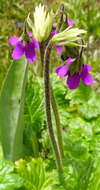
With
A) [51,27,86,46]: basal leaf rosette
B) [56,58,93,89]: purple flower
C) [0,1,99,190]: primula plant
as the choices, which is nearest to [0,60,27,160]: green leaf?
[0,1,99,190]: primula plant

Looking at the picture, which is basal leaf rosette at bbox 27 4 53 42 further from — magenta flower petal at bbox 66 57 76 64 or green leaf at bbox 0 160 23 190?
green leaf at bbox 0 160 23 190

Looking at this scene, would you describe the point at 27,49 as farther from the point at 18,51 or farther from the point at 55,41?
the point at 55,41

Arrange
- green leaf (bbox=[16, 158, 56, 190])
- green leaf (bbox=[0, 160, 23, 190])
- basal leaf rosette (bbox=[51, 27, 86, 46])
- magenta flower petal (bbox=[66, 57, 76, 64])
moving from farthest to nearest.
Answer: green leaf (bbox=[16, 158, 56, 190]), green leaf (bbox=[0, 160, 23, 190]), magenta flower petal (bbox=[66, 57, 76, 64]), basal leaf rosette (bbox=[51, 27, 86, 46])

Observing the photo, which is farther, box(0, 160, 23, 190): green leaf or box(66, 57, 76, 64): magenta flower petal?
box(0, 160, 23, 190): green leaf

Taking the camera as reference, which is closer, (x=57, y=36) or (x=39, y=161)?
(x=57, y=36)

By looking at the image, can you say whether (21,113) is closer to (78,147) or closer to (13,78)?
(13,78)

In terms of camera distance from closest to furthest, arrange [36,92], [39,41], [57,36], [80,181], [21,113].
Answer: [57,36] < [39,41] < [80,181] < [21,113] < [36,92]

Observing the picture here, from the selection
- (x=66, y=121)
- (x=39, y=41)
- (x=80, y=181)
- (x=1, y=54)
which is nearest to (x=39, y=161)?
(x=80, y=181)

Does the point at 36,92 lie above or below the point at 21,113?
above
